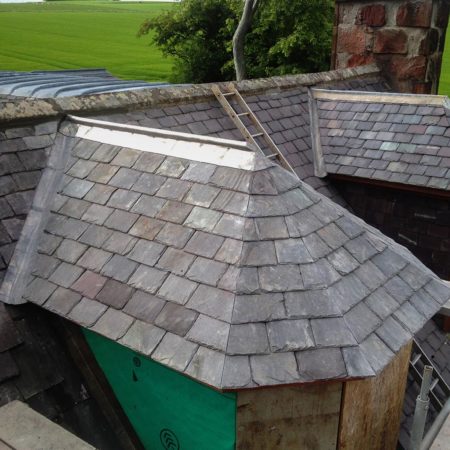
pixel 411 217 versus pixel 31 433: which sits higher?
pixel 31 433

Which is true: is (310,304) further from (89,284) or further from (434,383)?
(434,383)

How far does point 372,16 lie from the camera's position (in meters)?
9.82

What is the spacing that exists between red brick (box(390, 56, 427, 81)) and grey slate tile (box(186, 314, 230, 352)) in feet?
27.9

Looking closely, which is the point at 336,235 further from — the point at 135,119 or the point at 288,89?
the point at 288,89

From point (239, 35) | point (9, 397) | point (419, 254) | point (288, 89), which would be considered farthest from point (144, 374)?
point (239, 35)

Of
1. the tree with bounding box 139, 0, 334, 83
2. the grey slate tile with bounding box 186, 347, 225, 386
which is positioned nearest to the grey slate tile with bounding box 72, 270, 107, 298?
the grey slate tile with bounding box 186, 347, 225, 386

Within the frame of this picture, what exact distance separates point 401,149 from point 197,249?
4.04 metres

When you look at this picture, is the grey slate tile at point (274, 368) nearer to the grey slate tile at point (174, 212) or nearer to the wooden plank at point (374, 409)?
the wooden plank at point (374, 409)

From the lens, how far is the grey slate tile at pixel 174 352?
2820mm

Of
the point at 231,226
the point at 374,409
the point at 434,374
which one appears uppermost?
the point at 231,226

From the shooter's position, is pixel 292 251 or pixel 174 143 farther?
pixel 174 143

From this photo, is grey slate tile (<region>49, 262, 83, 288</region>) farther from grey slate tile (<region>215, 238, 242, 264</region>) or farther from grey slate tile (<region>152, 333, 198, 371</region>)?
grey slate tile (<region>215, 238, 242, 264</region>)

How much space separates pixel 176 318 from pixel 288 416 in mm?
916

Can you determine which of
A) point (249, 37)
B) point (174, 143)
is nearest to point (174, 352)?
point (174, 143)
